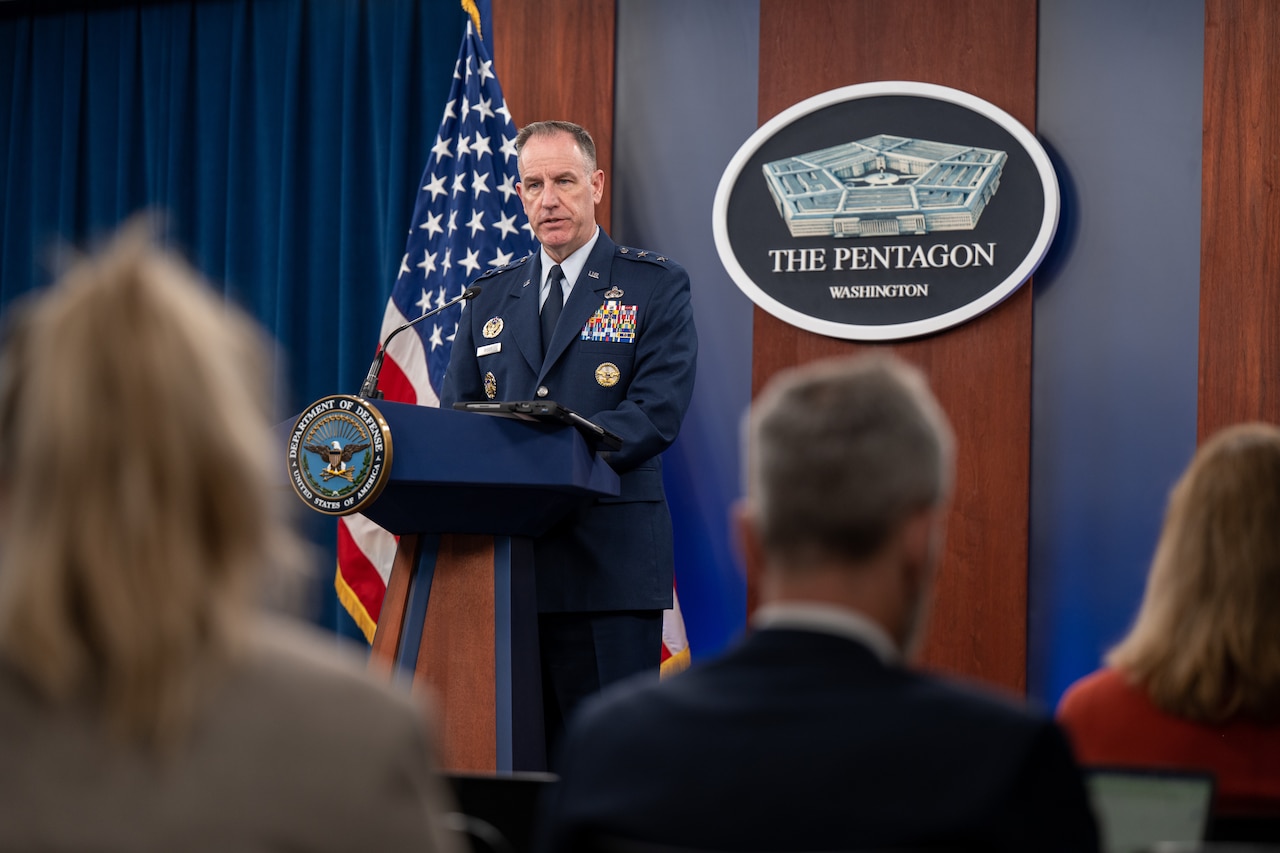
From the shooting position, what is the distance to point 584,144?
407 cm

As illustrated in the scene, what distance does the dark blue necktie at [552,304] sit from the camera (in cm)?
387

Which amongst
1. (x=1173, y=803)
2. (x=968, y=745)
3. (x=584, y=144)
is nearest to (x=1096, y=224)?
(x=584, y=144)

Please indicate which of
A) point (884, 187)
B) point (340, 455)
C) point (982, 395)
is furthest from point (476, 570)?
point (884, 187)

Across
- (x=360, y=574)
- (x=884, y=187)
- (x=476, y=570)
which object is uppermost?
(x=884, y=187)

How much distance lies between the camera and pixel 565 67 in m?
4.97

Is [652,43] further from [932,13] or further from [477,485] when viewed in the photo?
[477,485]

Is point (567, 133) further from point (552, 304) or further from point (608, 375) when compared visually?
point (608, 375)

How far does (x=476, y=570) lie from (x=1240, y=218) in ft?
8.30

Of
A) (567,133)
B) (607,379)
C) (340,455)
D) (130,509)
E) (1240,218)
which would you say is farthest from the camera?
(1240,218)

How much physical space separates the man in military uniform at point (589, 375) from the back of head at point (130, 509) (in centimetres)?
251

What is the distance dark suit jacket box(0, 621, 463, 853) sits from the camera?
920mm

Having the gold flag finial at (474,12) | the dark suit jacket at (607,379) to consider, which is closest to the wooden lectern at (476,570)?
the dark suit jacket at (607,379)

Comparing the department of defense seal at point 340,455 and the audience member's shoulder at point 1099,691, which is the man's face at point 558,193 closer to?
the department of defense seal at point 340,455

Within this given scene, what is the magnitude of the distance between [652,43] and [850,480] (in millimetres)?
4044
